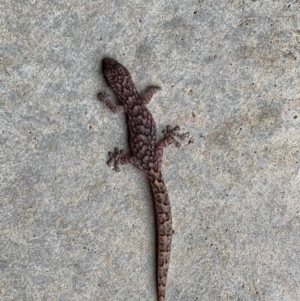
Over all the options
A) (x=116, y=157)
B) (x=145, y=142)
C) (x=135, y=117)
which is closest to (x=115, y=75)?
(x=135, y=117)

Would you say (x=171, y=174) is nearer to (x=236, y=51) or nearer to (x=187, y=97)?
(x=187, y=97)

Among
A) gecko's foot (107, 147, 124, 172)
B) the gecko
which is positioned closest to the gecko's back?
the gecko

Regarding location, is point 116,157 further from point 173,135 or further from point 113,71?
point 113,71

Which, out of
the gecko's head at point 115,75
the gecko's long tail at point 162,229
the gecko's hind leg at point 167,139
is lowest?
the gecko's long tail at point 162,229

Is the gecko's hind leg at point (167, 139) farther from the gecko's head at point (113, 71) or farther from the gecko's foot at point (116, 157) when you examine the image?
the gecko's head at point (113, 71)

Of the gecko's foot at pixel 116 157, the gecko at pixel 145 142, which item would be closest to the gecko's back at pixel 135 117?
the gecko at pixel 145 142

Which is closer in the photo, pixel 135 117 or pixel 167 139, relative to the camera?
pixel 135 117
